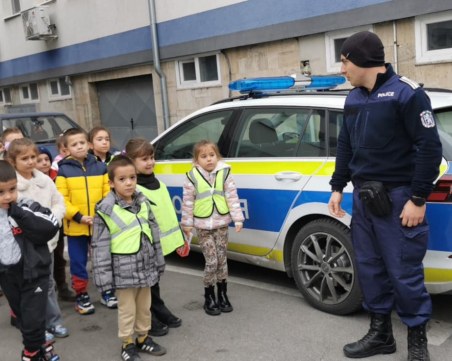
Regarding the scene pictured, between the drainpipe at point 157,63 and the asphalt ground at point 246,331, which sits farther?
the drainpipe at point 157,63

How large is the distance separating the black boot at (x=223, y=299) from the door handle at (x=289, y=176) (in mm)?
905

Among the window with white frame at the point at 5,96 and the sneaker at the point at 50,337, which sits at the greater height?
the window with white frame at the point at 5,96

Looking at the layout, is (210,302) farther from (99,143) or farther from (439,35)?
(439,35)

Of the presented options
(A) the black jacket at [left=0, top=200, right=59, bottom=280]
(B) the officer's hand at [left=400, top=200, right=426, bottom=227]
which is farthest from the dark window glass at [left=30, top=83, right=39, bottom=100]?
(B) the officer's hand at [left=400, top=200, right=426, bottom=227]

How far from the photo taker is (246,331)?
3.92 meters

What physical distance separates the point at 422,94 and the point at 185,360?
2152 millimetres

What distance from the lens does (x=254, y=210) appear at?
448 centimetres

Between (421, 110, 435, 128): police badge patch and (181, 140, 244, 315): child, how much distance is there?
1.63 meters

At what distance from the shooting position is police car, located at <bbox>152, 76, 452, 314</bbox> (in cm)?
360

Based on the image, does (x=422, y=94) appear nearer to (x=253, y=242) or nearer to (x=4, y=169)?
(x=253, y=242)

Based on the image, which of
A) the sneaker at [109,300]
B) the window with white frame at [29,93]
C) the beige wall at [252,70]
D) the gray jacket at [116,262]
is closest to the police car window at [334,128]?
the gray jacket at [116,262]

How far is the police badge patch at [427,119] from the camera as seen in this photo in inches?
118

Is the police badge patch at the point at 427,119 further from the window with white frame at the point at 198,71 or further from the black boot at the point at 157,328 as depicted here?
the window with white frame at the point at 198,71

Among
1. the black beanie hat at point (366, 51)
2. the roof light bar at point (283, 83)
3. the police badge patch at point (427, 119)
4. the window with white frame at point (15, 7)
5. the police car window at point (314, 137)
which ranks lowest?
the police car window at point (314, 137)
